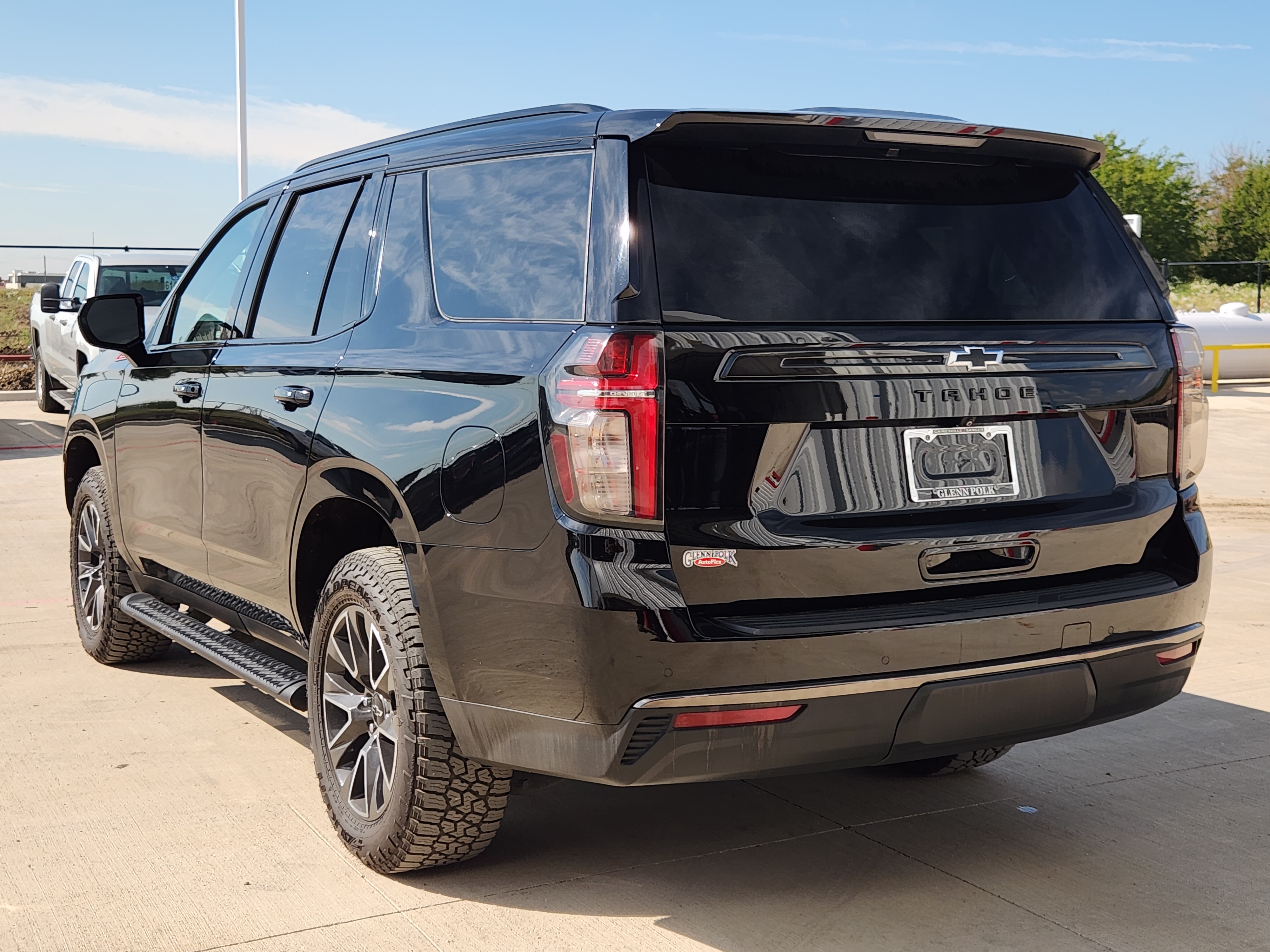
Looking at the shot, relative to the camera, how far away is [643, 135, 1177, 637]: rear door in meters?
2.95

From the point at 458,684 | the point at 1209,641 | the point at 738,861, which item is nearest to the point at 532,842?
the point at 738,861

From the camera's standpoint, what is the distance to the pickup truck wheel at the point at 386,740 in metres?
3.38

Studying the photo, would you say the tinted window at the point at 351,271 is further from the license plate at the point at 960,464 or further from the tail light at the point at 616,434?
the license plate at the point at 960,464

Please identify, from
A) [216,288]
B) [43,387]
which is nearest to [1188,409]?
[216,288]

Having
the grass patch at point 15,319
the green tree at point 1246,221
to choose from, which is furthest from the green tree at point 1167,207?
the grass patch at point 15,319

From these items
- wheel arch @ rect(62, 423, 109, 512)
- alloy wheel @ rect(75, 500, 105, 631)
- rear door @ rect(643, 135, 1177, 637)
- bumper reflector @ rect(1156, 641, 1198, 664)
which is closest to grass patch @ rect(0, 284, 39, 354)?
wheel arch @ rect(62, 423, 109, 512)

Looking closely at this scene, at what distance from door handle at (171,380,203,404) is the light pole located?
16.0 metres

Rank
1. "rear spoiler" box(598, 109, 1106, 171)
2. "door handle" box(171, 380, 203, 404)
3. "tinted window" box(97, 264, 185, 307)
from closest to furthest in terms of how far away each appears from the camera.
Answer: "rear spoiler" box(598, 109, 1106, 171) → "door handle" box(171, 380, 203, 404) → "tinted window" box(97, 264, 185, 307)

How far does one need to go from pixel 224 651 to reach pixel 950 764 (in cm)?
245

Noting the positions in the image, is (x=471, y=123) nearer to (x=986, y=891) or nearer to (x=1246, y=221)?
(x=986, y=891)

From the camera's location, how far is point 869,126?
125 inches

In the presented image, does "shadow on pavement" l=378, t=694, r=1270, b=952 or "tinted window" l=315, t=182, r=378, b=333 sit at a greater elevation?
"tinted window" l=315, t=182, r=378, b=333

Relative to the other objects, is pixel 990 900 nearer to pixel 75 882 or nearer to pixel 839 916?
pixel 839 916

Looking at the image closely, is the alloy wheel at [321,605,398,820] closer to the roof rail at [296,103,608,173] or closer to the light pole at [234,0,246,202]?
the roof rail at [296,103,608,173]
